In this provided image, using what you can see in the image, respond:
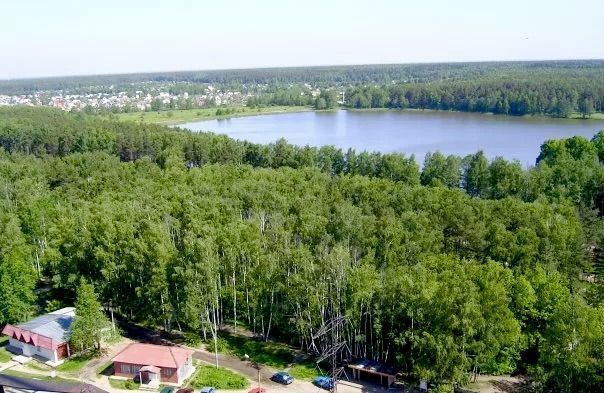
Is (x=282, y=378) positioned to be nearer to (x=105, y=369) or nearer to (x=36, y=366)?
(x=105, y=369)

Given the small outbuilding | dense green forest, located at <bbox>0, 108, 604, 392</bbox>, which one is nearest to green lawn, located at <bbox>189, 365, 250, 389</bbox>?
dense green forest, located at <bbox>0, 108, 604, 392</bbox>

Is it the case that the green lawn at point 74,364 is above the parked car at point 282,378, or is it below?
below

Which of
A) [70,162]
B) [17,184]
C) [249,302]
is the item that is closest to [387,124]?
[70,162]

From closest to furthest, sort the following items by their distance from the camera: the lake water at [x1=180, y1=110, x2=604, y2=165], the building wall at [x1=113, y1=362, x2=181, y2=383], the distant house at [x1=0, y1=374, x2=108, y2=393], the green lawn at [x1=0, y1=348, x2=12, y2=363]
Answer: the distant house at [x1=0, y1=374, x2=108, y2=393]
the building wall at [x1=113, y1=362, x2=181, y2=383]
the green lawn at [x1=0, y1=348, x2=12, y2=363]
the lake water at [x1=180, y1=110, x2=604, y2=165]

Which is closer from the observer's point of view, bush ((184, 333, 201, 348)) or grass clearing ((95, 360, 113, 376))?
grass clearing ((95, 360, 113, 376))

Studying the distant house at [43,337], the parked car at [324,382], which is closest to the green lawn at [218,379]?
the parked car at [324,382]

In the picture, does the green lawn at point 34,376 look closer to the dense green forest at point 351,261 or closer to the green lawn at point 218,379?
the dense green forest at point 351,261

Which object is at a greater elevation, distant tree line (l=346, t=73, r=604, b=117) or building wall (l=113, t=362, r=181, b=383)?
distant tree line (l=346, t=73, r=604, b=117)

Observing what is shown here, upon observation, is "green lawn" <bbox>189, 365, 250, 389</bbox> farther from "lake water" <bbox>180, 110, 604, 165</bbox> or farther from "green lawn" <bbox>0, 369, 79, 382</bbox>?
"lake water" <bbox>180, 110, 604, 165</bbox>

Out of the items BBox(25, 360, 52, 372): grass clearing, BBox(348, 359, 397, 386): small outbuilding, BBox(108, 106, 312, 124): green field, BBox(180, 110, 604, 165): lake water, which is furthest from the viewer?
BBox(108, 106, 312, 124): green field
